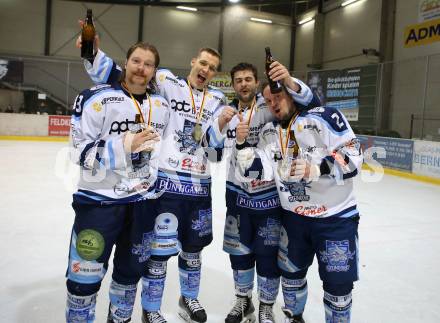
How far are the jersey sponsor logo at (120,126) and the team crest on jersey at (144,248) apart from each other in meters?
0.56

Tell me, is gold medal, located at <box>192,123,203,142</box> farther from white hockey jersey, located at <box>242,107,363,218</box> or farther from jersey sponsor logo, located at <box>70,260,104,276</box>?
jersey sponsor logo, located at <box>70,260,104,276</box>

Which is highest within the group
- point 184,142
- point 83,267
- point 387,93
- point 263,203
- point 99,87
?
point 387,93

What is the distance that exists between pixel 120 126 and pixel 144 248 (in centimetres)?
65

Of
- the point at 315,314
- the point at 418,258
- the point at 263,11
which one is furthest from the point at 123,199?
the point at 263,11

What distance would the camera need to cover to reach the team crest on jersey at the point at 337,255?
2.01 m

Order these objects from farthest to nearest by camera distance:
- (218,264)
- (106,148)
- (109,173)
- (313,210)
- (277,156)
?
(218,264), (277,156), (313,210), (109,173), (106,148)

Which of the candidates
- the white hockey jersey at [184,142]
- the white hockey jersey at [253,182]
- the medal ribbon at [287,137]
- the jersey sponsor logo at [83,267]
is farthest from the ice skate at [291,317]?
the jersey sponsor logo at [83,267]

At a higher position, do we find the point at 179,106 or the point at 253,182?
the point at 179,106

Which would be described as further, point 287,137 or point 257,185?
point 257,185

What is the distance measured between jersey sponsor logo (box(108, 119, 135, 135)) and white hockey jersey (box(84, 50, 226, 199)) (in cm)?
45

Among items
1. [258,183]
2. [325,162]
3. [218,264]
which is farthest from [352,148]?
[218,264]

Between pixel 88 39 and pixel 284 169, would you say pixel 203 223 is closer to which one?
pixel 284 169

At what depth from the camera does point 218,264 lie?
3.51 meters

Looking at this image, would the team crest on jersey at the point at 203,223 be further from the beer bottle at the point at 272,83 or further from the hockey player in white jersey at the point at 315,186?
the beer bottle at the point at 272,83
